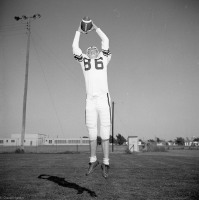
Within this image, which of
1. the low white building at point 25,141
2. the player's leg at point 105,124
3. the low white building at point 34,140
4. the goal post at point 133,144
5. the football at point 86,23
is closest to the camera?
the player's leg at point 105,124

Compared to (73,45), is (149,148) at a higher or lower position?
lower

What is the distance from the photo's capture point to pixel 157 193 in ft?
13.7

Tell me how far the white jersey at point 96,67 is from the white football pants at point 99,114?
0.40 ft

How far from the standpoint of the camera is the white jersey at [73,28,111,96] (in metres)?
3.96

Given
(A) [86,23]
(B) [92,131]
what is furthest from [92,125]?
(A) [86,23]

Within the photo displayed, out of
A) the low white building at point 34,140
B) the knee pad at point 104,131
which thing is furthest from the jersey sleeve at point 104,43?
the low white building at point 34,140

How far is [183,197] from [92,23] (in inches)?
152

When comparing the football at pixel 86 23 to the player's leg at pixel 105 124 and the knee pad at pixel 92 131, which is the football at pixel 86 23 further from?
the knee pad at pixel 92 131

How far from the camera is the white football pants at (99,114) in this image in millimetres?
3898

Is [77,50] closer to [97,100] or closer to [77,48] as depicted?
[77,48]

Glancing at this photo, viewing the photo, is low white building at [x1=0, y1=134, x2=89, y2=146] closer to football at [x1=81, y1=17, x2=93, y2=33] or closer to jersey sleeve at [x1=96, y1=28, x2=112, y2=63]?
jersey sleeve at [x1=96, y1=28, x2=112, y2=63]

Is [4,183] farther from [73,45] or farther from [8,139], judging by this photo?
[8,139]

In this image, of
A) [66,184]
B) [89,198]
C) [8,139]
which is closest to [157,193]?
[89,198]

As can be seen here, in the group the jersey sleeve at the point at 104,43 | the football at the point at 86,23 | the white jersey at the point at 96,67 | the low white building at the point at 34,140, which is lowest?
the low white building at the point at 34,140
